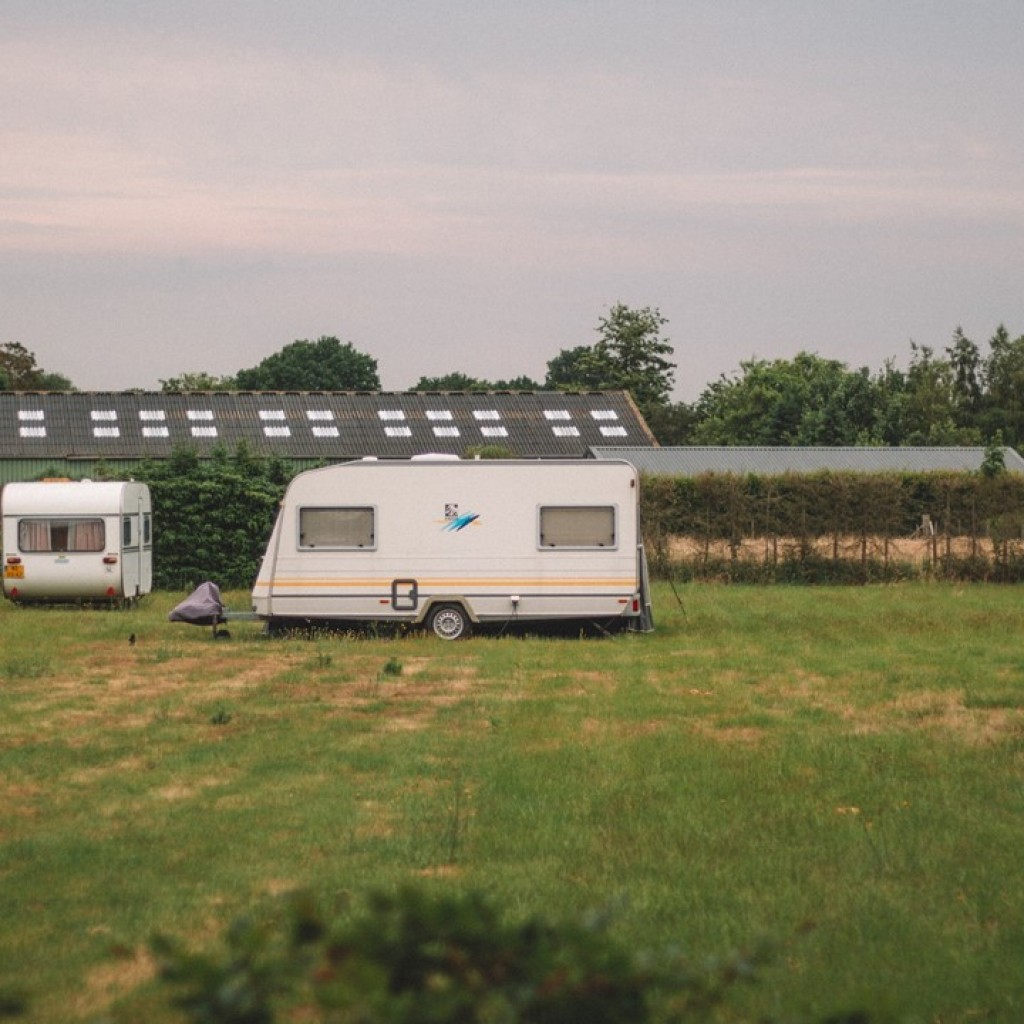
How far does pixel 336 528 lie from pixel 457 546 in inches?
68.6

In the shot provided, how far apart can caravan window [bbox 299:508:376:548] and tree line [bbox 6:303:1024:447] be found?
145 feet

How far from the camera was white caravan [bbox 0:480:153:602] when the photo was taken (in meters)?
27.7

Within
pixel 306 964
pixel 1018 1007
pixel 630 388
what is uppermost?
pixel 630 388

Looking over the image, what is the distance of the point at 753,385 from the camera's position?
8212 centimetres

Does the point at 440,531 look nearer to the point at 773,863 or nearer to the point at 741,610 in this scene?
the point at 741,610

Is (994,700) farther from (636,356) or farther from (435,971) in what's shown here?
(636,356)

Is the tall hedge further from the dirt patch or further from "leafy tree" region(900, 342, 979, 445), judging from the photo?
"leafy tree" region(900, 342, 979, 445)

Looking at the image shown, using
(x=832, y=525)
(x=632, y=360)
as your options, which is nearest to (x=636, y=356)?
(x=632, y=360)

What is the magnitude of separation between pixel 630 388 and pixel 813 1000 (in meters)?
88.2

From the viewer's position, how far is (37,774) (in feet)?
34.6

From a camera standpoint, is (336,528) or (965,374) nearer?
(336,528)

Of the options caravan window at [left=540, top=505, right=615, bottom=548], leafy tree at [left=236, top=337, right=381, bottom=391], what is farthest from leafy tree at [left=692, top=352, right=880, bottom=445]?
caravan window at [left=540, top=505, right=615, bottom=548]

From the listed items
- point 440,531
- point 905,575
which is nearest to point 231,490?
point 440,531

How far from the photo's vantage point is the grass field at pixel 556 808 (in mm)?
6441
